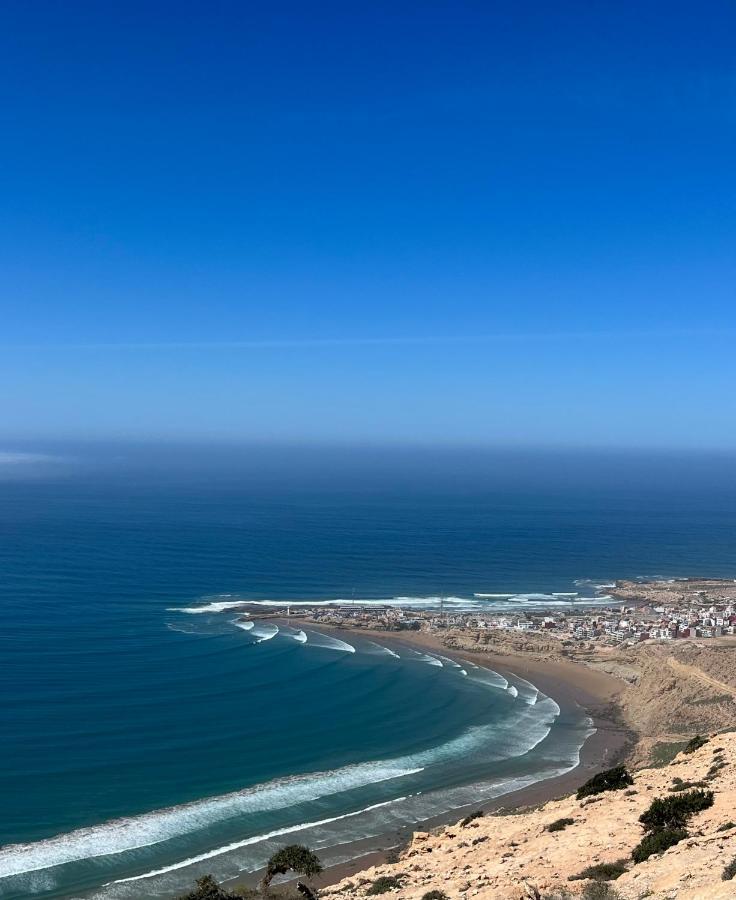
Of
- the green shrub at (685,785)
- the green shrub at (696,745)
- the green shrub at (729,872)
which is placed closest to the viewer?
the green shrub at (729,872)

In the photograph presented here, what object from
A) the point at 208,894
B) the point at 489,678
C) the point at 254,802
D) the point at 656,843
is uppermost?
the point at 656,843

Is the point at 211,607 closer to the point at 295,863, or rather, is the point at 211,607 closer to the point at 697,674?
the point at 697,674

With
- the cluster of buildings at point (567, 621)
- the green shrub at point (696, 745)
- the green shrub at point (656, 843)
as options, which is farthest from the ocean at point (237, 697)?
the green shrub at point (656, 843)

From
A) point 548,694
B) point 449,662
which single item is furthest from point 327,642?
point 548,694

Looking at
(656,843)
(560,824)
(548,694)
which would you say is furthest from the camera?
(548,694)

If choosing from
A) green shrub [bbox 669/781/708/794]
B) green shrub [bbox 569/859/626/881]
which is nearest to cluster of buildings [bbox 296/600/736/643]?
green shrub [bbox 669/781/708/794]

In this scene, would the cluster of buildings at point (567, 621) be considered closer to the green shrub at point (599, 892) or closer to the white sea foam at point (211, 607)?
the white sea foam at point (211, 607)
